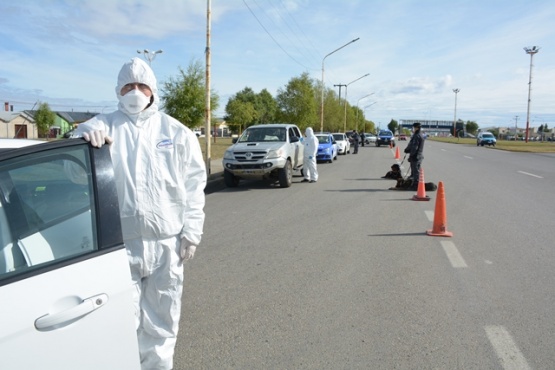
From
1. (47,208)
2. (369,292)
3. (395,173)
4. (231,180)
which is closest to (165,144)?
(47,208)

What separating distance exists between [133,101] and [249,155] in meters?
10.5

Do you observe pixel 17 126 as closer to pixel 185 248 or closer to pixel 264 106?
pixel 264 106

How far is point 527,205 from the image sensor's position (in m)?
10.7

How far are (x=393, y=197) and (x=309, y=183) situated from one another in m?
3.67

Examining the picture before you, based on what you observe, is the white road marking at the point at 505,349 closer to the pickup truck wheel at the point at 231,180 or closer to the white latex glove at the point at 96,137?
the white latex glove at the point at 96,137

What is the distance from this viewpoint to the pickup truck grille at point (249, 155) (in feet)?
43.4

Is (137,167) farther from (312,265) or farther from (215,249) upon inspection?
(215,249)

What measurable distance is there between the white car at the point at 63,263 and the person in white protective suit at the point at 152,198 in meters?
0.28

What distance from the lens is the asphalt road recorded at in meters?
3.56

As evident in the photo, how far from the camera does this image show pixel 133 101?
2752mm

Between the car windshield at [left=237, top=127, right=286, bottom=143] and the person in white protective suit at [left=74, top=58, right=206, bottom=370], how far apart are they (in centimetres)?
1175

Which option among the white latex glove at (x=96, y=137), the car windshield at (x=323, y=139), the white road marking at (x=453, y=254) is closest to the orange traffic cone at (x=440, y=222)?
the white road marking at (x=453, y=254)

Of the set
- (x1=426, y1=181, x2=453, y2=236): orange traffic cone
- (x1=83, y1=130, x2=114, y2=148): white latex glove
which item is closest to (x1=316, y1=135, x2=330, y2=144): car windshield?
(x1=426, y1=181, x2=453, y2=236): orange traffic cone

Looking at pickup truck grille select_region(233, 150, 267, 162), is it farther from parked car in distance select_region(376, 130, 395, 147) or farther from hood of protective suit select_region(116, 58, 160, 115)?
parked car in distance select_region(376, 130, 395, 147)
